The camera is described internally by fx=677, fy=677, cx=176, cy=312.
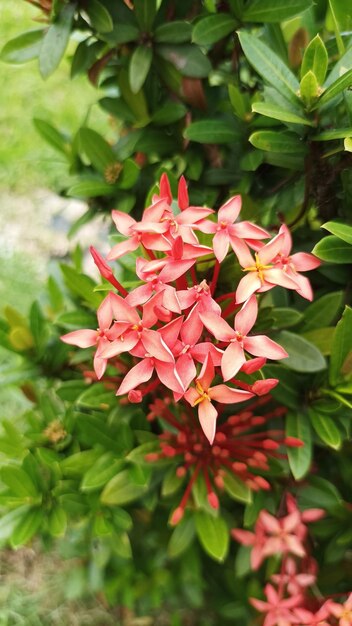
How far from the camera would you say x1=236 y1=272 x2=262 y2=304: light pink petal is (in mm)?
845

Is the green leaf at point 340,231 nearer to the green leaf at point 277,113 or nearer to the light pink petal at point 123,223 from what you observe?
the green leaf at point 277,113

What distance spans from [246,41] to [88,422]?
680 millimetres

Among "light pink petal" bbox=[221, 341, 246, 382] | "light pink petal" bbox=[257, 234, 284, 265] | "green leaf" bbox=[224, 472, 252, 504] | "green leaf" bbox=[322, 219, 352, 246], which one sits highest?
"light pink petal" bbox=[257, 234, 284, 265]

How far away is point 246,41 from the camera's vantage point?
39.4 inches

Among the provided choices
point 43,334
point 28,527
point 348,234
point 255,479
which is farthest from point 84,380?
point 348,234

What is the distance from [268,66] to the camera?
3.26 ft

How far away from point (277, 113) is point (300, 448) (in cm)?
53

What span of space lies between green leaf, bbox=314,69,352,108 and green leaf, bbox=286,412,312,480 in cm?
52

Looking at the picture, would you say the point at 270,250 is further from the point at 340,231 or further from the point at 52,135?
the point at 52,135

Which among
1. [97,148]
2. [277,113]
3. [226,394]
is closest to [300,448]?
[226,394]

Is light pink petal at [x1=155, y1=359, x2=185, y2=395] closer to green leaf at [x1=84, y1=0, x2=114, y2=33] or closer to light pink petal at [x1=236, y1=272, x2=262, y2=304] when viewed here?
light pink petal at [x1=236, y1=272, x2=262, y2=304]

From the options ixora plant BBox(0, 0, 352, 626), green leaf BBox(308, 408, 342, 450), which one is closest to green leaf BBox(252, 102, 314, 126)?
ixora plant BBox(0, 0, 352, 626)

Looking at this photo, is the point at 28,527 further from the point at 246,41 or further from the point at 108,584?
the point at 246,41

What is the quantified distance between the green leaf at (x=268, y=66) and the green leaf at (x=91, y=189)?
15.4 inches
